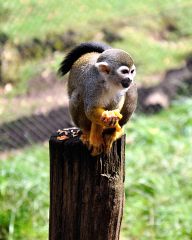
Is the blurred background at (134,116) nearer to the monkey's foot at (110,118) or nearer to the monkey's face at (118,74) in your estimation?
the monkey's face at (118,74)

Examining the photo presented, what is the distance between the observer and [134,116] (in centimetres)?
566

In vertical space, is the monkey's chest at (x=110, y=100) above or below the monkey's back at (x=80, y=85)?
below

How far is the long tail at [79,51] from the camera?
247 cm

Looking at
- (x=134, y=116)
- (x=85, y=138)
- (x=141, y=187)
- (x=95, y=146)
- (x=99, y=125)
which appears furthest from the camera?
(x=134, y=116)

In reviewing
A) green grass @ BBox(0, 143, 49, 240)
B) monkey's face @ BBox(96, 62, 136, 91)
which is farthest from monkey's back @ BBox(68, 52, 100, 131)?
green grass @ BBox(0, 143, 49, 240)

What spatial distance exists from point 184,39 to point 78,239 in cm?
615

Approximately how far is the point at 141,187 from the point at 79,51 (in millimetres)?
1907

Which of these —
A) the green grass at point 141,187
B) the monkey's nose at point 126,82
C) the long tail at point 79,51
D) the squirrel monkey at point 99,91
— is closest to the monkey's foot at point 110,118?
the squirrel monkey at point 99,91

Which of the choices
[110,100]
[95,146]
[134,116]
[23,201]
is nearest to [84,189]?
[95,146]

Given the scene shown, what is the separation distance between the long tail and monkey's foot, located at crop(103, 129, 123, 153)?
0.55 m

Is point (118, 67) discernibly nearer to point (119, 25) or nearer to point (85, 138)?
point (85, 138)

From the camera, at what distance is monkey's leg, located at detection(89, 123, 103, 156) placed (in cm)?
193

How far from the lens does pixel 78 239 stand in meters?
2.03

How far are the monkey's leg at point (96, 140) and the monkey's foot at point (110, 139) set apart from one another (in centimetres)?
2
